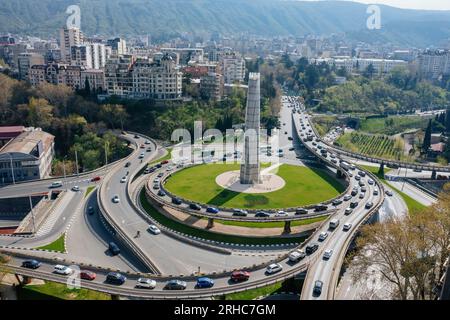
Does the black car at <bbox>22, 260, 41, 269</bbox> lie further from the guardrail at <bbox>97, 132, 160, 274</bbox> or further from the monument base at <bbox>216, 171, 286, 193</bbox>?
the monument base at <bbox>216, 171, 286, 193</bbox>

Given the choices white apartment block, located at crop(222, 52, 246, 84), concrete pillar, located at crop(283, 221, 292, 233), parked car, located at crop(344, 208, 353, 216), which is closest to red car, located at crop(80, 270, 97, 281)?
concrete pillar, located at crop(283, 221, 292, 233)

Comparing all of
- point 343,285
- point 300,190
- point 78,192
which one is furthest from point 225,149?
point 343,285

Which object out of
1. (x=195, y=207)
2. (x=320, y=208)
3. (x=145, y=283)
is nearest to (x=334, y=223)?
(x=320, y=208)

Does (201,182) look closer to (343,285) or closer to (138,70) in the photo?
(343,285)

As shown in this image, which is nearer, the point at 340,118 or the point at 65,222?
the point at 65,222

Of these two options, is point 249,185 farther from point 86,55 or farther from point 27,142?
point 86,55
